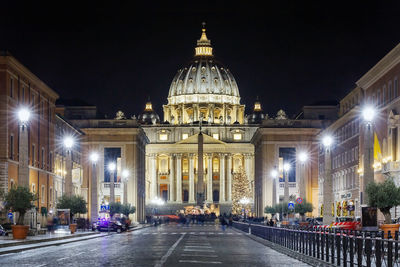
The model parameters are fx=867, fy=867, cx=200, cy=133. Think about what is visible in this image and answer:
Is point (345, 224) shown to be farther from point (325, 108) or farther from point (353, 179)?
point (325, 108)

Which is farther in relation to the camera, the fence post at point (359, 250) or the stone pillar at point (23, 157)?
the stone pillar at point (23, 157)

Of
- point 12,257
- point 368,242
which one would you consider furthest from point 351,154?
point 368,242

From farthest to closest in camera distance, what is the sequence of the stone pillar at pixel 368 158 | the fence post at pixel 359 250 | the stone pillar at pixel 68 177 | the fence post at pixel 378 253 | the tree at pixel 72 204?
the tree at pixel 72 204, the stone pillar at pixel 68 177, the stone pillar at pixel 368 158, the fence post at pixel 359 250, the fence post at pixel 378 253

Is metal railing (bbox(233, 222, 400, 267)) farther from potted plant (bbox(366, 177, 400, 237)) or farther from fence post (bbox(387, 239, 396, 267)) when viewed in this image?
potted plant (bbox(366, 177, 400, 237))

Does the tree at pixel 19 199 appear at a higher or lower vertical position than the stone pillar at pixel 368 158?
lower

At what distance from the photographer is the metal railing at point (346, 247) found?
66.4 ft

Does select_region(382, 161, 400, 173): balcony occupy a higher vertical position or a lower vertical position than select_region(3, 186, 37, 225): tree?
higher

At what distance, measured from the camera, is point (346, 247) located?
25.2 m

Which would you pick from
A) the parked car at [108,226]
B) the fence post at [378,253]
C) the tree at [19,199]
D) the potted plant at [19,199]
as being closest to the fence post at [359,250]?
the fence post at [378,253]

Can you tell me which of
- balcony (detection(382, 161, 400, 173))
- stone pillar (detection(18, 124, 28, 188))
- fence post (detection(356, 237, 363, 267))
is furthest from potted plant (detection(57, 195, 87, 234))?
fence post (detection(356, 237, 363, 267))

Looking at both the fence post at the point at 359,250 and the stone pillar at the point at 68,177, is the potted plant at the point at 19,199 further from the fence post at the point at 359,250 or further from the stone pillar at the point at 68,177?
the fence post at the point at 359,250

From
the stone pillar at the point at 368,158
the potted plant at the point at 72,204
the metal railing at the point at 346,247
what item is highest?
the stone pillar at the point at 368,158

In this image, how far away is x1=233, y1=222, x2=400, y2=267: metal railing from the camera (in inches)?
797

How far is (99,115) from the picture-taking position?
168625 millimetres
